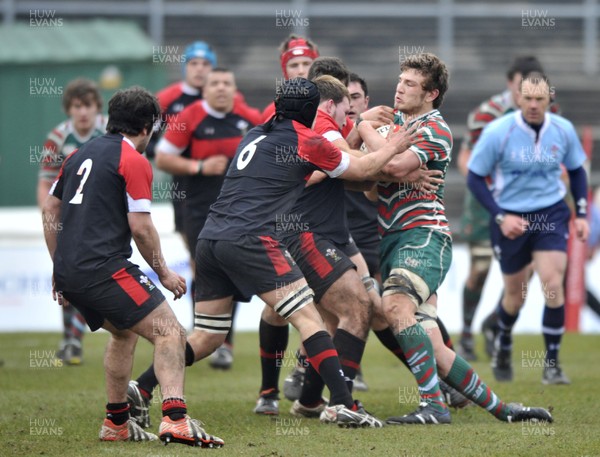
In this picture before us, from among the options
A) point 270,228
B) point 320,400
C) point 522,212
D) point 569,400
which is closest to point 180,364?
point 270,228

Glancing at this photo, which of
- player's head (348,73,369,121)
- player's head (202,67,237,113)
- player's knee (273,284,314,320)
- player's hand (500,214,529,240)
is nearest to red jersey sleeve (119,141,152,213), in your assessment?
player's knee (273,284,314,320)

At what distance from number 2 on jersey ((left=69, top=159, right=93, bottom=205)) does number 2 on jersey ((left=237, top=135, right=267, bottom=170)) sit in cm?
97

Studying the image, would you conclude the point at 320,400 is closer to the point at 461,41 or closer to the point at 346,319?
the point at 346,319

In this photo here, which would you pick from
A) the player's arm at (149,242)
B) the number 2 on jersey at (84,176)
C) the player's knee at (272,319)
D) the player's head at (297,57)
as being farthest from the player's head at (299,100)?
the player's head at (297,57)

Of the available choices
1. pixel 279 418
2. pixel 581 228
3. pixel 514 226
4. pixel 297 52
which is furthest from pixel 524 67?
pixel 279 418

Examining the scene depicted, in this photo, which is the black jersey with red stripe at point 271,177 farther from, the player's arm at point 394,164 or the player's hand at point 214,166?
the player's hand at point 214,166

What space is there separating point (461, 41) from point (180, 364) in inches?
683

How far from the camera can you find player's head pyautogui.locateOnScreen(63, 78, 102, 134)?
10.3 m

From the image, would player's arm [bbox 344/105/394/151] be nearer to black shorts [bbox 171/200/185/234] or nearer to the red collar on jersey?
the red collar on jersey

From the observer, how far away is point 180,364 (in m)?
6.19

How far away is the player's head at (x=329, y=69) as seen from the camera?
743cm

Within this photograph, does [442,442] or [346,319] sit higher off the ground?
[346,319]

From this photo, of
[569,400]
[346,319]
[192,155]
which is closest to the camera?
[346,319]

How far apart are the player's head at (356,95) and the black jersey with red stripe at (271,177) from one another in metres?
1.26
